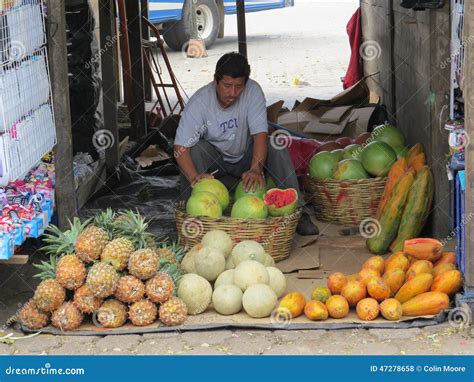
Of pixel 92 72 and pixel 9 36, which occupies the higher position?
pixel 9 36

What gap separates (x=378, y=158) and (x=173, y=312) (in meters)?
2.52

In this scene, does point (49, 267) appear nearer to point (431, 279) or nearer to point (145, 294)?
point (145, 294)

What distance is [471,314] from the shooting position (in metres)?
4.75

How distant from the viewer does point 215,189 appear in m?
6.02

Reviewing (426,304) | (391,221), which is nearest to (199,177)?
(391,221)

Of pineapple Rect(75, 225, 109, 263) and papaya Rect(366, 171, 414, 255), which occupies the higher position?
pineapple Rect(75, 225, 109, 263)

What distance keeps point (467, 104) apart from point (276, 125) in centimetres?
372

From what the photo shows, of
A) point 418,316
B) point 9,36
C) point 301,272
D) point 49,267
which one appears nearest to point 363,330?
point 418,316

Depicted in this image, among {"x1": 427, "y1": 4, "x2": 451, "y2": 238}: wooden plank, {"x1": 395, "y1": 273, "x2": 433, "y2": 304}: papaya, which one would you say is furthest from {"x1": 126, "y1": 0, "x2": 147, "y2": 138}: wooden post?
{"x1": 395, "y1": 273, "x2": 433, "y2": 304}: papaya

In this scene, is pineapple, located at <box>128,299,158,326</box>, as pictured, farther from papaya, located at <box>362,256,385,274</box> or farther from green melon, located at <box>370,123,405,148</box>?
green melon, located at <box>370,123,405,148</box>

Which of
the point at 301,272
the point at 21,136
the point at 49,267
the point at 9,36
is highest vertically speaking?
the point at 9,36

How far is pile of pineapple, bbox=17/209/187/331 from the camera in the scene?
15.6 feet

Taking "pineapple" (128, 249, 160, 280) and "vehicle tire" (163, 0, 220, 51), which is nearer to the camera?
"pineapple" (128, 249, 160, 280)

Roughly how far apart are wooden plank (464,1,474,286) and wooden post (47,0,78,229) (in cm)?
244
